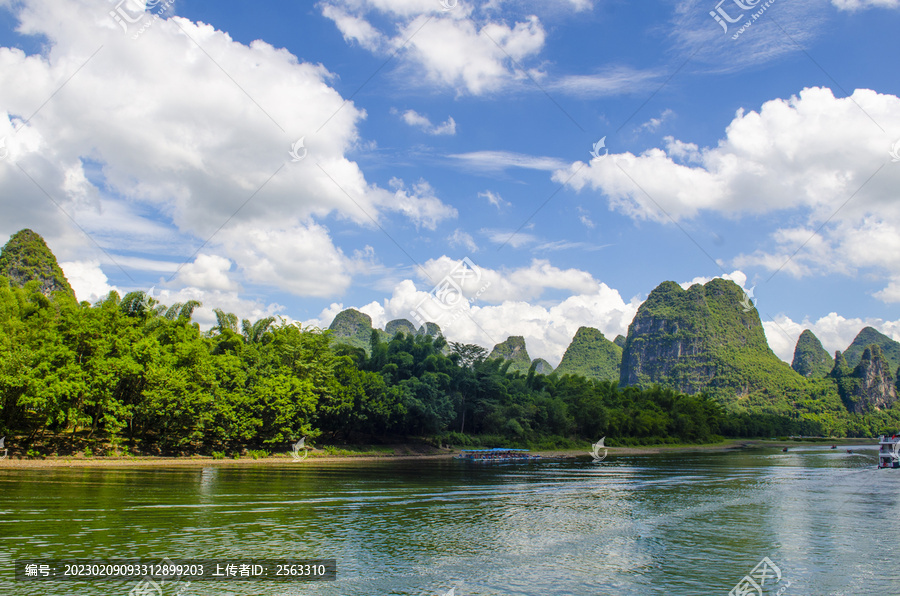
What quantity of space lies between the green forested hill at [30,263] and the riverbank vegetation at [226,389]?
74.7 feet

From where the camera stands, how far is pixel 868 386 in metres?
172

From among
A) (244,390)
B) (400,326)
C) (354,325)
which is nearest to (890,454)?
(244,390)

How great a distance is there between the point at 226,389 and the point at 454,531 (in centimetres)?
3235

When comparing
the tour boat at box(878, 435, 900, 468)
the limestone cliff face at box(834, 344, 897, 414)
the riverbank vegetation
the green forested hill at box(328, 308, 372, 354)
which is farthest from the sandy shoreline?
the limestone cliff face at box(834, 344, 897, 414)

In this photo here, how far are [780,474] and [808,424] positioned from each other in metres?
124

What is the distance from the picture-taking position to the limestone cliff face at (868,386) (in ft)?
559

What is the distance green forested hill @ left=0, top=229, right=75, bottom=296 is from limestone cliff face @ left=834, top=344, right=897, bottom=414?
198 meters

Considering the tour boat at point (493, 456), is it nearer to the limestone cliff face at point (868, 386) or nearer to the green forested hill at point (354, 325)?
the green forested hill at point (354, 325)

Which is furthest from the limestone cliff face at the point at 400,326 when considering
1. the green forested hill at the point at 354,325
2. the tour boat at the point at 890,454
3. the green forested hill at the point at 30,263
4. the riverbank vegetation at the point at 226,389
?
the tour boat at the point at 890,454

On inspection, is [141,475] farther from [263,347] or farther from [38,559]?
[263,347]

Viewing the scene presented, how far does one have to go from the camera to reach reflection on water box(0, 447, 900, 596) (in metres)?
14.1

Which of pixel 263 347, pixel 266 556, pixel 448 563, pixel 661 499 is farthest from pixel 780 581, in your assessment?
pixel 263 347

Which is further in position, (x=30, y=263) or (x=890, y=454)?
(x=30, y=263)

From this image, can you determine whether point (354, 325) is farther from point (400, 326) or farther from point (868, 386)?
point (868, 386)
